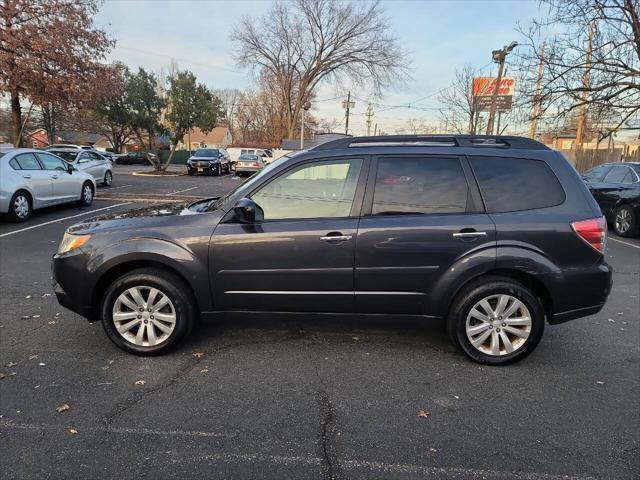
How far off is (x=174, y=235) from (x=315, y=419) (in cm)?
176

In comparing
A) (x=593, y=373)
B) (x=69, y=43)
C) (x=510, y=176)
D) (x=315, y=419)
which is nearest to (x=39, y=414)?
(x=315, y=419)

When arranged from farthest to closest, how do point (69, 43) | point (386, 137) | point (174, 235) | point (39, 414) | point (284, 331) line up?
point (69, 43), point (284, 331), point (386, 137), point (174, 235), point (39, 414)

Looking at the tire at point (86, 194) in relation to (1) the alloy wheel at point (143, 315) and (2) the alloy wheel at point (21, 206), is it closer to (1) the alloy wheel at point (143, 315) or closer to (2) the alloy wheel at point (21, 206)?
(2) the alloy wheel at point (21, 206)

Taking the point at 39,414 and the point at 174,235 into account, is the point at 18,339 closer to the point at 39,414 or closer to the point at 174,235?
the point at 39,414

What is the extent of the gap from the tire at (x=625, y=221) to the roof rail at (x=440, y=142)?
7.42m

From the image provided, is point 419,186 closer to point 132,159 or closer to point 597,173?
point 597,173

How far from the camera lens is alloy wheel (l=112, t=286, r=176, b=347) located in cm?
362

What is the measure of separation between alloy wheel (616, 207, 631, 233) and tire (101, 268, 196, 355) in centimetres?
975

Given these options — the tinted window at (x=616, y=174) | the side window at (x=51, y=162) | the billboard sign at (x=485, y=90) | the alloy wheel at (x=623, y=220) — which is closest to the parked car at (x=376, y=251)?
the alloy wheel at (x=623, y=220)

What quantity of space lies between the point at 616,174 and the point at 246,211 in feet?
33.6

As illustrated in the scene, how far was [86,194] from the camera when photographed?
1182 cm

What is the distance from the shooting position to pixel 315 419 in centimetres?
288

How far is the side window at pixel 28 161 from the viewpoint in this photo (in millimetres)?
9406

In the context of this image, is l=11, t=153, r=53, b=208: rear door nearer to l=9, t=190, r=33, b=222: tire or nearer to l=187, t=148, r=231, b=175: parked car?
l=9, t=190, r=33, b=222: tire
